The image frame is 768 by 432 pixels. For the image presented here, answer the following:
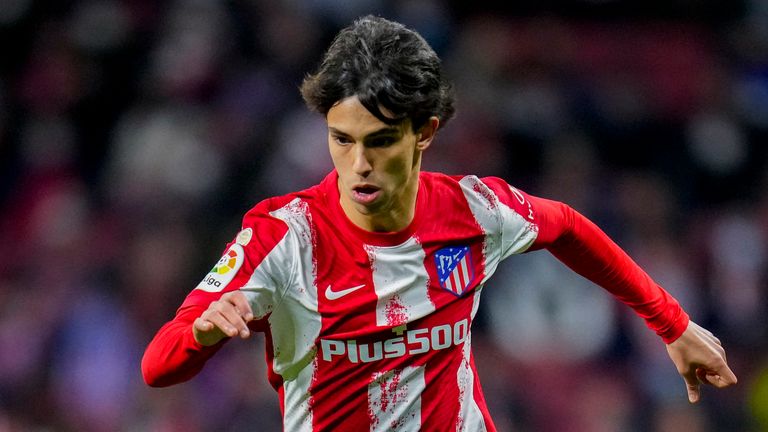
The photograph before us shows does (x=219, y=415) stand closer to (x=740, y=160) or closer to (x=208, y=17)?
(x=208, y=17)

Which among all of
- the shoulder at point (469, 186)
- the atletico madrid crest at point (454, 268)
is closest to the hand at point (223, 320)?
the atletico madrid crest at point (454, 268)

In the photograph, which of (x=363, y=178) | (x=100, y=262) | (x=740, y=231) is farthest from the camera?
(x=740, y=231)

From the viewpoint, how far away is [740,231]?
775cm

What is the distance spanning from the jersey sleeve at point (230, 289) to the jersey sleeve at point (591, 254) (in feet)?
2.64

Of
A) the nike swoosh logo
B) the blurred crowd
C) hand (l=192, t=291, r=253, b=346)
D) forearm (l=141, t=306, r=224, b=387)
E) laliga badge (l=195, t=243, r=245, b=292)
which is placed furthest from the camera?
the blurred crowd

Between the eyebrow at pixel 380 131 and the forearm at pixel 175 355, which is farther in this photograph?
the eyebrow at pixel 380 131

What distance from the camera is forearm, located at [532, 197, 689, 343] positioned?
3.71m

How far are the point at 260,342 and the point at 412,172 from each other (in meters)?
3.54

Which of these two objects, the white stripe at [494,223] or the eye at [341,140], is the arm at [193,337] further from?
the white stripe at [494,223]

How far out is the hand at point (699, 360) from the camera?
3.68m

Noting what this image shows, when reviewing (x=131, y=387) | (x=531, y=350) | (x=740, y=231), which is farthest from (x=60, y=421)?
(x=740, y=231)

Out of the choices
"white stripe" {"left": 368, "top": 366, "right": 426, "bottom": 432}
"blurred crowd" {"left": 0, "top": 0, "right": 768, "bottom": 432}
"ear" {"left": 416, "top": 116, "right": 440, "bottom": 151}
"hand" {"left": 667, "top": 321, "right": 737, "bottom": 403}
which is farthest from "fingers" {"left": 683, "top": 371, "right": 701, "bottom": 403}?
"blurred crowd" {"left": 0, "top": 0, "right": 768, "bottom": 432}

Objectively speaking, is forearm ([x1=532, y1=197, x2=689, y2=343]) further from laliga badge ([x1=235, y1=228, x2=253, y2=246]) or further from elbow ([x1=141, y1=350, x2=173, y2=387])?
elbow ([x1=141, y1=350, x2=173, y2=387])


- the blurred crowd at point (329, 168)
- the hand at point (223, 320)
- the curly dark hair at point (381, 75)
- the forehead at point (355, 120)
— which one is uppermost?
the curly dark hair at point (381, 75)
